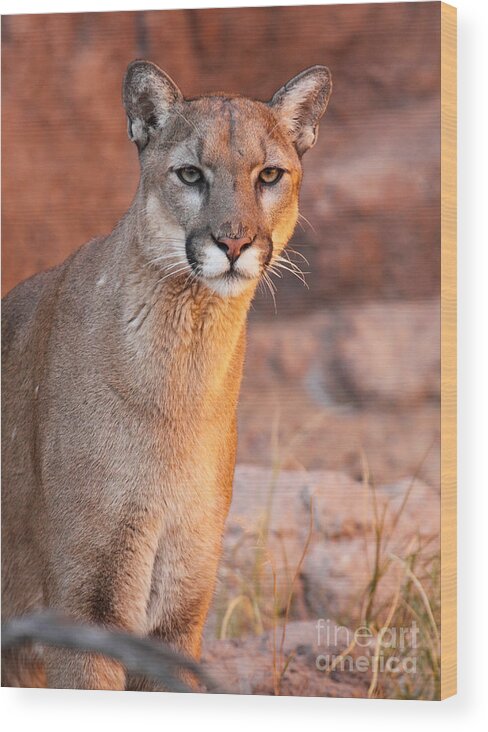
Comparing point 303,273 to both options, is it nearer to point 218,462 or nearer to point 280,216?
point 280,216

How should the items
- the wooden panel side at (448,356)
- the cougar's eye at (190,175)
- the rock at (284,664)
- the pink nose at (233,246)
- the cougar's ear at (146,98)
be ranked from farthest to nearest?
the rock at (284,664) → the wooden panel side at (448,356) → the cougar's ear at (146,98) → the cougar's eye at (190,175) → the pink nose at (233,246)

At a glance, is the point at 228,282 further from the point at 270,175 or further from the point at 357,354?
the point at 357,354

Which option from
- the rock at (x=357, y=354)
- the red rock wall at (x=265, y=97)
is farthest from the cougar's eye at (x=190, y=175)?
the rock at (x=357, y=354)

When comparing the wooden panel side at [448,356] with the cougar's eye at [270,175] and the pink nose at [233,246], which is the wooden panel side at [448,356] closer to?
the cougar's eye at [270,175]

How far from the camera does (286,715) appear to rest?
393cm

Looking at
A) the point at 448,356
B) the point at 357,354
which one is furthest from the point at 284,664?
the point at 448,356

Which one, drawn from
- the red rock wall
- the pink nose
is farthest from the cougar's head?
the red rock wall

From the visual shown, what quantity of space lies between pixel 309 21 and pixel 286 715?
8.35 ft

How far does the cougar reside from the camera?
11.7ft

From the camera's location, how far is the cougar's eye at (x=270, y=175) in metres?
3.60

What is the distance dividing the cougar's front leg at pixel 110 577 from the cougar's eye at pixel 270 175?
119 cm

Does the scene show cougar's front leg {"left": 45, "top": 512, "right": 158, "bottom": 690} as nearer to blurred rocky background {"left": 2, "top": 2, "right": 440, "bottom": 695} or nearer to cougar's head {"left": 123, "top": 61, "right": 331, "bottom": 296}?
blurred rocky background {"left": 2, "top": 2, "right": 440, "bottom": 695}

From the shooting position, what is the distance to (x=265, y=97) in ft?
13.4

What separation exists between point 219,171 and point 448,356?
41.3 inches
